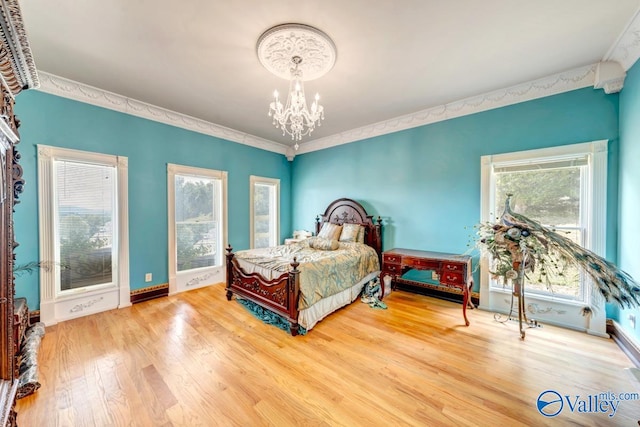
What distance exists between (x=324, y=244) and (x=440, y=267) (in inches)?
67.8

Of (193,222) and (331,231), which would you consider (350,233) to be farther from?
(193,222)

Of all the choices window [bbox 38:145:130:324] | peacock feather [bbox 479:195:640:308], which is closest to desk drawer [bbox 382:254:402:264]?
peacock feather [bbox 479:195:640:308]

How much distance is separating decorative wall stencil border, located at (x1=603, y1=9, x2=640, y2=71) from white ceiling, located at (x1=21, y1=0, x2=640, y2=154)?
5cm

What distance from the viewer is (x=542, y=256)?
2350 mm

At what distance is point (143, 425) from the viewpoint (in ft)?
4.75

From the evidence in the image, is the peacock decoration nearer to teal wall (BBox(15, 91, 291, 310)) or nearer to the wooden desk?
A: the wooden desk

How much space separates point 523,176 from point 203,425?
13.3 ft

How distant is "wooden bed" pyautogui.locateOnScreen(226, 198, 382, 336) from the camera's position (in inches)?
100

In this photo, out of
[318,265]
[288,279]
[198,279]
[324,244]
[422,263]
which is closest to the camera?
[288,279]

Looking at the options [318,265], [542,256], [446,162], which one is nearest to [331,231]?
[318,265]

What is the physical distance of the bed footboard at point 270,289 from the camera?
2533 mm

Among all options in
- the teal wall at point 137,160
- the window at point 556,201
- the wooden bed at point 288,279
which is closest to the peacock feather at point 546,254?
the window at point 556,201

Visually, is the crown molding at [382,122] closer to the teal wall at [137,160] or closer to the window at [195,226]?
the teal wall at [137,160]

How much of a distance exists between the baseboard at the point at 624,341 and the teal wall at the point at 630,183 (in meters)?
0.06
